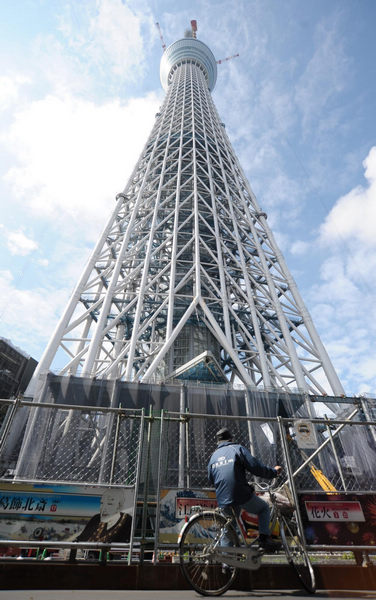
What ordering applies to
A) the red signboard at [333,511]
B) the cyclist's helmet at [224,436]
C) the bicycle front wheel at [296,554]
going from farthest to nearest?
the red signboard at [333,511]
the cyclist's helmet at [224,436]
the bicycle front wheel at [296,554]

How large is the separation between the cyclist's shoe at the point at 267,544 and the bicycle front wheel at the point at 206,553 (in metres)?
0.34

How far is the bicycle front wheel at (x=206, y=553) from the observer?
371 cm

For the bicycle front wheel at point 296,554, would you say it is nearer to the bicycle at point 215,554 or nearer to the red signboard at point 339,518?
the bicycle at point 215,554

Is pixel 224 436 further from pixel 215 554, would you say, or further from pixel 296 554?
pixel 296 554

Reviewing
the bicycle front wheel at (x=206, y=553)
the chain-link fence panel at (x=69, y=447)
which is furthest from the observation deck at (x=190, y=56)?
the bicycle front wheel at (x=206, y=553)

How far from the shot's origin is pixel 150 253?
26656 mm

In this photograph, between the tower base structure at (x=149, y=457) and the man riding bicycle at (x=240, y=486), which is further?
the tower base structure at (x=149, y=457)

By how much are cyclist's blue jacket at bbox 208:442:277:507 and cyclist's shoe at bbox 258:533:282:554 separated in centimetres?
52

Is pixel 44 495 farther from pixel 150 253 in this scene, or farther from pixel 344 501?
pixel 150 253

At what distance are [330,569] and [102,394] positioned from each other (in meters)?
13.3

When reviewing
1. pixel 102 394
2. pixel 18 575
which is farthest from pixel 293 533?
pixel 102 394

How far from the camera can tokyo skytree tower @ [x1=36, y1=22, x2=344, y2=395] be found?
72.0ft

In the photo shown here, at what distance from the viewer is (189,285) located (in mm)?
28344

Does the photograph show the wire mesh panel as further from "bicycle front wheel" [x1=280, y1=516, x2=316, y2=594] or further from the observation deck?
the observation deck
